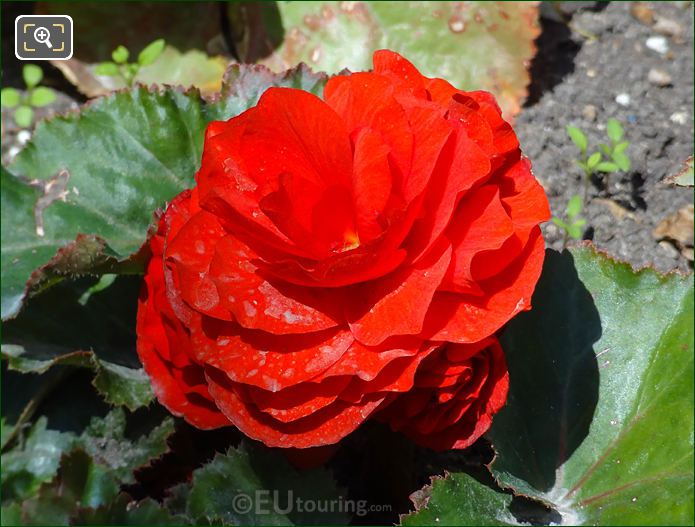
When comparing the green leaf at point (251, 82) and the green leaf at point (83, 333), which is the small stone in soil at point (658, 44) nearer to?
the green leaf at point (251, 82)

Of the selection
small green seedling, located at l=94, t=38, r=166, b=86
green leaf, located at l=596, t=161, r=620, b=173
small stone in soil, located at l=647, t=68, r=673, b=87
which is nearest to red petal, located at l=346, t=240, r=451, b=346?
green leaf, located at l=596, t=161, r=620, b=173

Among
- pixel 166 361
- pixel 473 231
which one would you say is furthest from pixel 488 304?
pixel 166 361

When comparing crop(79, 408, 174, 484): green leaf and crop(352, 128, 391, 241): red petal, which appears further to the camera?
crop(79, 408, 174, 484): green leaf

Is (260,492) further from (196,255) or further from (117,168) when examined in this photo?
(117,168)

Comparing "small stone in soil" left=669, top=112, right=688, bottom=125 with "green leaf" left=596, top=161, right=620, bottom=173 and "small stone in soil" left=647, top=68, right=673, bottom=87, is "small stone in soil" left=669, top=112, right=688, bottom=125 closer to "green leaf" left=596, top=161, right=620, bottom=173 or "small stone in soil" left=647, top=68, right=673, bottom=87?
"small stone in soil" left=647, top=68, right=673, bottom=87

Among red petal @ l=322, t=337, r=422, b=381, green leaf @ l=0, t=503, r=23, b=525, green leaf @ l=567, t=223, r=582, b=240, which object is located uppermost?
green leaf @ l=567, t=223, r=582, b=240

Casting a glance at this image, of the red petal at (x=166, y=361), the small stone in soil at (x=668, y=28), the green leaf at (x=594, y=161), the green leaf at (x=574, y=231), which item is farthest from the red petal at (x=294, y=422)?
the small stone in soil at (x=668, y=28)

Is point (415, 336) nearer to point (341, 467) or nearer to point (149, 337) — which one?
point (149, 337)
